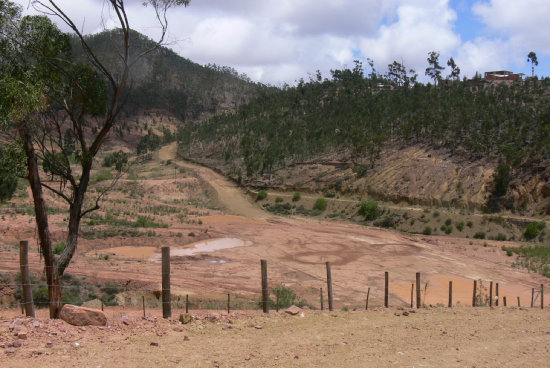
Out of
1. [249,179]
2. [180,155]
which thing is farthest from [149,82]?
[249,179]

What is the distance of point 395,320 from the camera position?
11.4 meters

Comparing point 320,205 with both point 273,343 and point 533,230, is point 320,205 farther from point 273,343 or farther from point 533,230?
point 273,343

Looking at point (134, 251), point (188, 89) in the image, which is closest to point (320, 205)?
point (134, 251)

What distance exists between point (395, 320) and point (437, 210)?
33.9m

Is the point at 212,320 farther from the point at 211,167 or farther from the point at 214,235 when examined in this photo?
the point at 211,167

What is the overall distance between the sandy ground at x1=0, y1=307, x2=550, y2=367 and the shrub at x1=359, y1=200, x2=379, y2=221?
33.0 m

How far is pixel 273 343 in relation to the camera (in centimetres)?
838

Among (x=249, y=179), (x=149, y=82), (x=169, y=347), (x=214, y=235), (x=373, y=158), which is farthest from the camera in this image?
(x=149, y=82)

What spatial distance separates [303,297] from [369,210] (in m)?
27.0

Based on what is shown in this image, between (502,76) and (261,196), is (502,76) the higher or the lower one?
the higher one

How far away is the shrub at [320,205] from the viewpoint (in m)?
48.6

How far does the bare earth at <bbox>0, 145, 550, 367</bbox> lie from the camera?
7.53 metres

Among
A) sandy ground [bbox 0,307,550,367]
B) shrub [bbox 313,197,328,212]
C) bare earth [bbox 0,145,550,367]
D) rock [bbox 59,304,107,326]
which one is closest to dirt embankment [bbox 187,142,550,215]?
shrub [bbox 313,197,328,212]

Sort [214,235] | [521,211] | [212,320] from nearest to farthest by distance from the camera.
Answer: [212,320] → [214,235] → [521,211]
